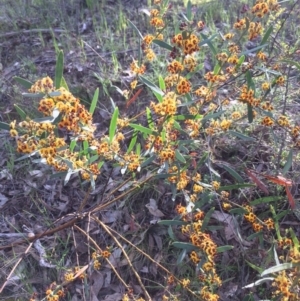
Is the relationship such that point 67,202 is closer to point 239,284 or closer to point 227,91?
point 239,284

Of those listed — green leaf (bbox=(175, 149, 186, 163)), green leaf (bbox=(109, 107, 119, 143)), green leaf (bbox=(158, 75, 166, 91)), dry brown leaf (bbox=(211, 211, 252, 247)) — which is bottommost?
dry brown leaf (bbox=(211, 211, 252, 247))

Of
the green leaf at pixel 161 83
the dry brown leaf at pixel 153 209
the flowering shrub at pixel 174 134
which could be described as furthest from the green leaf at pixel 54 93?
the dry brown leaf at pixel 153 209

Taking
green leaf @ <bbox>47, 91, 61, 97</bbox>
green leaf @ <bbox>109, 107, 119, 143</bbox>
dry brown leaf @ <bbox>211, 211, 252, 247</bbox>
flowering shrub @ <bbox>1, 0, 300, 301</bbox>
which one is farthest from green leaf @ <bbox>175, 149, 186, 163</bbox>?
green leaf @ <bbox>47, 91, 61, 97</bbox>

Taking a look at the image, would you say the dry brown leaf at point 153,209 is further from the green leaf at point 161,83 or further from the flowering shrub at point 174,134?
the green leaf at point 161,83

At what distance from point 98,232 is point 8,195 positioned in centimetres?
65

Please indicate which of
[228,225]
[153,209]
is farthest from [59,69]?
[228,225]

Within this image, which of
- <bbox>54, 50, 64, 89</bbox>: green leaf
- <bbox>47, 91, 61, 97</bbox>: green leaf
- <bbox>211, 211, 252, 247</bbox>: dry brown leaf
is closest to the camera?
<bbox>47, 91, 61, 97</bbox>: green leaf

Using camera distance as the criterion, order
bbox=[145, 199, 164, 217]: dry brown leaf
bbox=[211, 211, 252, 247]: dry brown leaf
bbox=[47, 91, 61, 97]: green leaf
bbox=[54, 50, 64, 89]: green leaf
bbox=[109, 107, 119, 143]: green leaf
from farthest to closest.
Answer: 1. bbox=[145, 199, 164, 217]: dry brown leaf
2. bbox=[211, 211, 252, 247]: dry brown leaf
3. bbox=[109, 107, 119, 143]: green leaf
4. bbox=[54, 50, 64, 89]: green leaf
5. bbox=[47, 91, 61, 97]: green leaf

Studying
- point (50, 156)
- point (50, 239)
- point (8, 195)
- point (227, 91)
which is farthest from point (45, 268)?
point (227, 91)

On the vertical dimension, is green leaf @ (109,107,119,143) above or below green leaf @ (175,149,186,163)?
above

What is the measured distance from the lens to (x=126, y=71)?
3215mm

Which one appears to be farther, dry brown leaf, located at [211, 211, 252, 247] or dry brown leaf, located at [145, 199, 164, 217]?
dry brown leaf, located at [145, 199, 164, 217]

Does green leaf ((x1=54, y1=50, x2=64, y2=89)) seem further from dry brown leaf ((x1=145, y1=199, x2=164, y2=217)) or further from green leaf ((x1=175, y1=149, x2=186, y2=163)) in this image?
dry brown leaf ((x1=145, y1=199, x2=164, y2=217))

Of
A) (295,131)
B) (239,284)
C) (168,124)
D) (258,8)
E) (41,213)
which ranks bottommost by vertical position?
(239,284)
